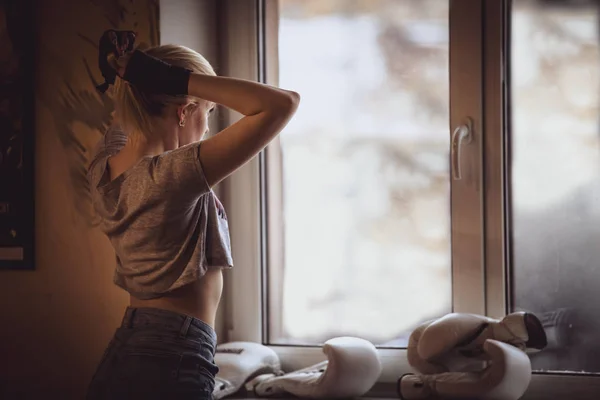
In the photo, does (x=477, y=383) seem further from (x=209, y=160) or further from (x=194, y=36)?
(x=194, y=36)

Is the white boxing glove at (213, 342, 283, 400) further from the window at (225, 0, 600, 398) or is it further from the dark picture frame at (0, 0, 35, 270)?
the dark picture frame at (0, 0, 35, 270)

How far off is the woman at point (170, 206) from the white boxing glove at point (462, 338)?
0.59 metres

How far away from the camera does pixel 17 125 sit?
6.83ft

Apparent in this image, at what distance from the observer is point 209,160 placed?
4.36 ft

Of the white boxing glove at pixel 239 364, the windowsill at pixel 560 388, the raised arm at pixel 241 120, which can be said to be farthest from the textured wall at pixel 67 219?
the raised arm at pixel 241 120

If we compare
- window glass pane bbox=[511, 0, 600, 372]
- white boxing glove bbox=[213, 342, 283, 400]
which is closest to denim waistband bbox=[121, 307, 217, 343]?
white boxing glove bbox=[213, 342, 283, 400]

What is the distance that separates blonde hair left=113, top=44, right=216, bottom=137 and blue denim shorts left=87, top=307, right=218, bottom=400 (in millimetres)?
338

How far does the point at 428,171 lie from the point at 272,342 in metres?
0.63

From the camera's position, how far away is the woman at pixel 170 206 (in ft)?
4.39

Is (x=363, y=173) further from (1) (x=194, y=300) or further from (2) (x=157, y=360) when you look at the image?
(2) (x=157, y=360)

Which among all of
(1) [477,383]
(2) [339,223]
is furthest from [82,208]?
(1) [477,383]

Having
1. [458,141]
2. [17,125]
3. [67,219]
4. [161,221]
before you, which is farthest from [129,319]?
[458,141]

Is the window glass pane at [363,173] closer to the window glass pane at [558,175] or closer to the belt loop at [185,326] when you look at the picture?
the window glass pane at [558,175]

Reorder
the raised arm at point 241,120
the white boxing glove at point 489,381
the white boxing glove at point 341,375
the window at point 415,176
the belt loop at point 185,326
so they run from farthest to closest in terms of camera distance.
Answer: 1. the window at point 415,176
2. the white boxing glove at point 341,375
3. the white boxing glove at point 489,381
4. the belt loop at point 185,326
5. the raised arm at point 241,120
